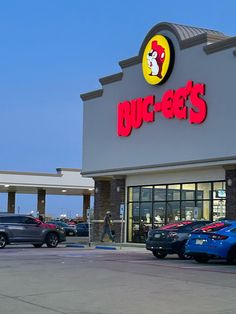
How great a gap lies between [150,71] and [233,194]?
27.4 feet

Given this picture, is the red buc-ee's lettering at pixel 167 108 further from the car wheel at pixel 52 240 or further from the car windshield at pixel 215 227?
the car windshield at pixel 215 227

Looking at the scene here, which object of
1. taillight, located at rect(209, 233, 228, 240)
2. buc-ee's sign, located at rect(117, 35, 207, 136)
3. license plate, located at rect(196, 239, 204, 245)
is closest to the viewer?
taillight, located at rect(209, 233, 228, 240)

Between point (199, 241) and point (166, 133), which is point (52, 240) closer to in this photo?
point (166, 133)

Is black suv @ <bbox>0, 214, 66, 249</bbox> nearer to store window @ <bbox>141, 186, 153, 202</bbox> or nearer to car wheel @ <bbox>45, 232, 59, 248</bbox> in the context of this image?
car wheel @ <bbox>45, 232, 59, 248</bbox>

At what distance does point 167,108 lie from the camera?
29.5 m

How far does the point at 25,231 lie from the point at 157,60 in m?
10.9

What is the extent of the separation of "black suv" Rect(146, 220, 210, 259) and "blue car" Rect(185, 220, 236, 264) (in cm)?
149

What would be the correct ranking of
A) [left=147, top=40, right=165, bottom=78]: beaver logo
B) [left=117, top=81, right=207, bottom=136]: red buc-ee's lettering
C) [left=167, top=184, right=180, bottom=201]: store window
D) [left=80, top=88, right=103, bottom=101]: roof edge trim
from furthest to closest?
[left=80, top=88, right=103, bottom=101]: roof edge trim < [left=167, top=184, right=180, bottom=201]: store window < [left=147, top=40, right=165, bottom=78]: beaver logo < [left=117, top=81, right=207, bottom=136]: red buc-ee's lettering

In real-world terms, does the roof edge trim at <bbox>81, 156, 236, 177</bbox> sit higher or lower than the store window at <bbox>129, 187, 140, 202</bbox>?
higher

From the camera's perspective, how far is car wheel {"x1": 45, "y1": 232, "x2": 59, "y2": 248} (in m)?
29.7

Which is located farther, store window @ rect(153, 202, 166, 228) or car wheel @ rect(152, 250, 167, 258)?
store window @ rect(153, 202, 166, 228)

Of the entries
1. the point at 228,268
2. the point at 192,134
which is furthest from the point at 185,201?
the point at 228,268

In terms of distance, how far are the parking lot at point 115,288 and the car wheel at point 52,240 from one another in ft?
37.9

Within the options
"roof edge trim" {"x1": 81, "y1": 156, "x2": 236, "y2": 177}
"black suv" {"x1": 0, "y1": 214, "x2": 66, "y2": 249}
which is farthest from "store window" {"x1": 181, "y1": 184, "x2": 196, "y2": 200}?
"black suv" {"x1": 0, "y1": 214, "x2": 66, "y2": 249}
